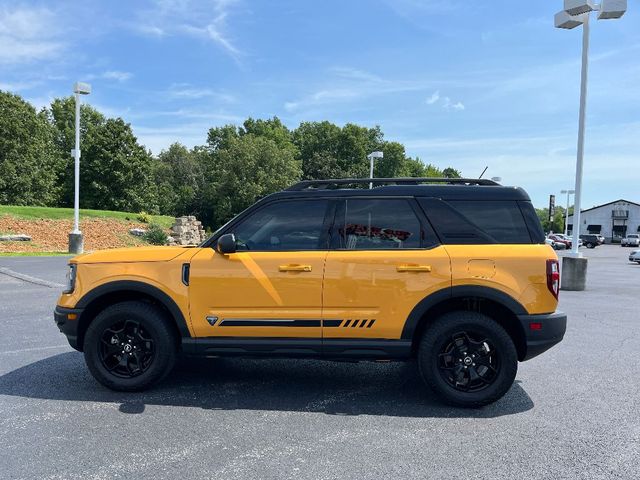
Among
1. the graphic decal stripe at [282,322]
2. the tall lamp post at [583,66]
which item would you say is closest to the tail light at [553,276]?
the graphic decal stripe at [282,322]

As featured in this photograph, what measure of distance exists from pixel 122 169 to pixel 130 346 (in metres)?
45.8

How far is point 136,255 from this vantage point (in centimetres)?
456

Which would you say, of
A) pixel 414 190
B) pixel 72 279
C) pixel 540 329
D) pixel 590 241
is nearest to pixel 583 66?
pixel 414 190

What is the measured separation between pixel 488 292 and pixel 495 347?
475 mm

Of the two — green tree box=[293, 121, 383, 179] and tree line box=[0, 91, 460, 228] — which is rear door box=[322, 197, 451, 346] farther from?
green tree box=[293, 121, 383, 179]

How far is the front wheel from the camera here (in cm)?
420

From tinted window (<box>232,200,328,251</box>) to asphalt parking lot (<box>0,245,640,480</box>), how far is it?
1.39 meters

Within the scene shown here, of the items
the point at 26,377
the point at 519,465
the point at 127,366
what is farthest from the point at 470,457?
the point at 26,377

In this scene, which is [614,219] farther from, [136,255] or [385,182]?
[136,255]

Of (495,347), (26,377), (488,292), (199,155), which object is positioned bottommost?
(26,377)

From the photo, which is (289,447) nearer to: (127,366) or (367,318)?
(367,318)

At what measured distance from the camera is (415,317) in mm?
4238

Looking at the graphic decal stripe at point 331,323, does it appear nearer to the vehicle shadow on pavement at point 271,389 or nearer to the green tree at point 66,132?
the vehicle shadow on pavement at point 271,389

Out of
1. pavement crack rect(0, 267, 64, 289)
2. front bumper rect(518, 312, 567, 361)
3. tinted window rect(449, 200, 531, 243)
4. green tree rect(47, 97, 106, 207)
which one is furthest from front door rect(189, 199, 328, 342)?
green tree rect(47, 97, 106, 207)
